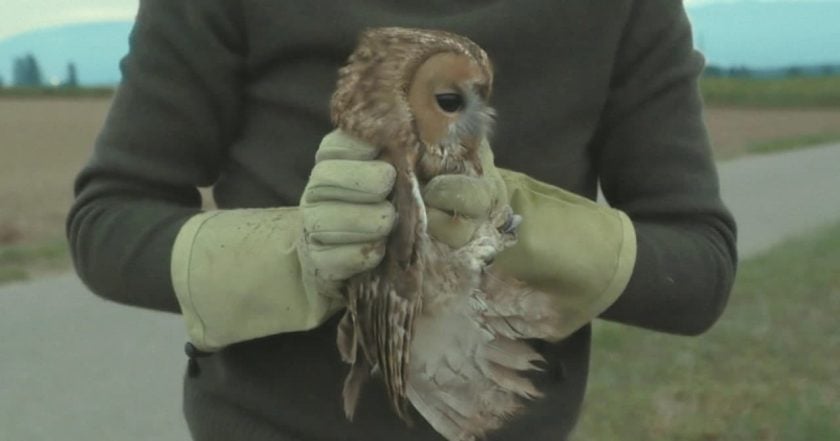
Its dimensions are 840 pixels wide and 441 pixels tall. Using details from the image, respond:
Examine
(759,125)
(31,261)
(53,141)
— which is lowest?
(759,125)

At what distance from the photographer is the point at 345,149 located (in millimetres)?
922

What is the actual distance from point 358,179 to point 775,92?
2514 cm

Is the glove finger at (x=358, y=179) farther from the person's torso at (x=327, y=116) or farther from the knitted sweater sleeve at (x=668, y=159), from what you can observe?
the knitted sweater sleeve at (x=668, y=159)

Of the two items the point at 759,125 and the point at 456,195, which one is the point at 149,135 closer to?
the point at 456,195

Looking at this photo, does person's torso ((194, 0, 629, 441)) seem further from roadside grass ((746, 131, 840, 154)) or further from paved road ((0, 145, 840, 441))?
roadside grass ((746, 131, 840, 154))

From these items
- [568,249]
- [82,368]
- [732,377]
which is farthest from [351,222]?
[82,368]

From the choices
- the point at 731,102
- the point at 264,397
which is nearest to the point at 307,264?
the point at 264,397

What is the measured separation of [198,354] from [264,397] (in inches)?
3.6

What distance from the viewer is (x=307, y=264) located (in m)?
0.99

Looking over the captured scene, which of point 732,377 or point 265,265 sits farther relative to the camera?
point 732,377

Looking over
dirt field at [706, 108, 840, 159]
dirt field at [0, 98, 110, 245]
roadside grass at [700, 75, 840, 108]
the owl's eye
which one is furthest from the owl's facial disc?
roadside grass at [700, 75, 840, 108]

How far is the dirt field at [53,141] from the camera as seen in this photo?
7223mm

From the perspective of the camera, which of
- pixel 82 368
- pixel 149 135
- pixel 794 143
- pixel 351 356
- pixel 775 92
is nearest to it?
pixel 351 356

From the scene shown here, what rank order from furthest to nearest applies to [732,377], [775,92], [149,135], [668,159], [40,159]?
1. [775,92]
2. [40,159]
3. [732,377]
4. [668,159]
5. [149,135]
